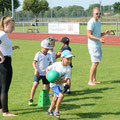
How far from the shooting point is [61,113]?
581 cm

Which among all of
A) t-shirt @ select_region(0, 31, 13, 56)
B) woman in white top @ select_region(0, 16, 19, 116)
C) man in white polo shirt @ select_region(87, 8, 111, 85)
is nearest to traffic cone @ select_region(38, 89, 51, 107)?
woman in white top @ select_region(0, 16, 19, 116)

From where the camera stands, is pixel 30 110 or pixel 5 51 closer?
pixel 5 51

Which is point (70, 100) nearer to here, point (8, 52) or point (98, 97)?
point (98, 97)

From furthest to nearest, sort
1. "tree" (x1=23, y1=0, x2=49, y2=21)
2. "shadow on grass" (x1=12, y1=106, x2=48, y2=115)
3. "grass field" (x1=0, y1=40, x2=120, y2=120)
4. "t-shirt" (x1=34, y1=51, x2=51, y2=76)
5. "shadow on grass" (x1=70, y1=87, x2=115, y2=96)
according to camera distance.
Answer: "tree" (x1=23, y1=0, x2=49, y2=21) → "shadow on grass" (x1=70, y1=87, x2=115, y2=96) → "t-shirt" (x1=34, y1=51, x2=51, y2=76) → "shadow on grass" (x1=12, y1=106, x2=48, y2=115) → "grass field" (x1=0, y1=40, x2=120, y2=120)

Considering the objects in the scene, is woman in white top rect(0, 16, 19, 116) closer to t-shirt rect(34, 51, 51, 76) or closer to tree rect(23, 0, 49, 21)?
t-shirt rect(34, 51, 51, 76)

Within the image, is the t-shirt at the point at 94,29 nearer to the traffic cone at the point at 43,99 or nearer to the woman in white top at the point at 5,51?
the traffic cone at the point at 43,99

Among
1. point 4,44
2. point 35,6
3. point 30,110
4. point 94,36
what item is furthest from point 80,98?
point 35,6

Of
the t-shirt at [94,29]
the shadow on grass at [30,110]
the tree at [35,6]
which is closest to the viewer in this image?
the shadow on grass at [30,110]

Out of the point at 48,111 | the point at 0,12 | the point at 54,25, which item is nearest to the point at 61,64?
the point at 48,111

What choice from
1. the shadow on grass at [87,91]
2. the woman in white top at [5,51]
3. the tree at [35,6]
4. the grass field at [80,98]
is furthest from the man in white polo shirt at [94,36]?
the tree at [35,6]

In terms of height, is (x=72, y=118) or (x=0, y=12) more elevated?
(x=0, y=12)

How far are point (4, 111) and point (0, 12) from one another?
69.3 metres

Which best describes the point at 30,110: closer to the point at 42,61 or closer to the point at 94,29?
the point at 42,61

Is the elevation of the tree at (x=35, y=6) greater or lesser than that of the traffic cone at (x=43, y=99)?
greater
